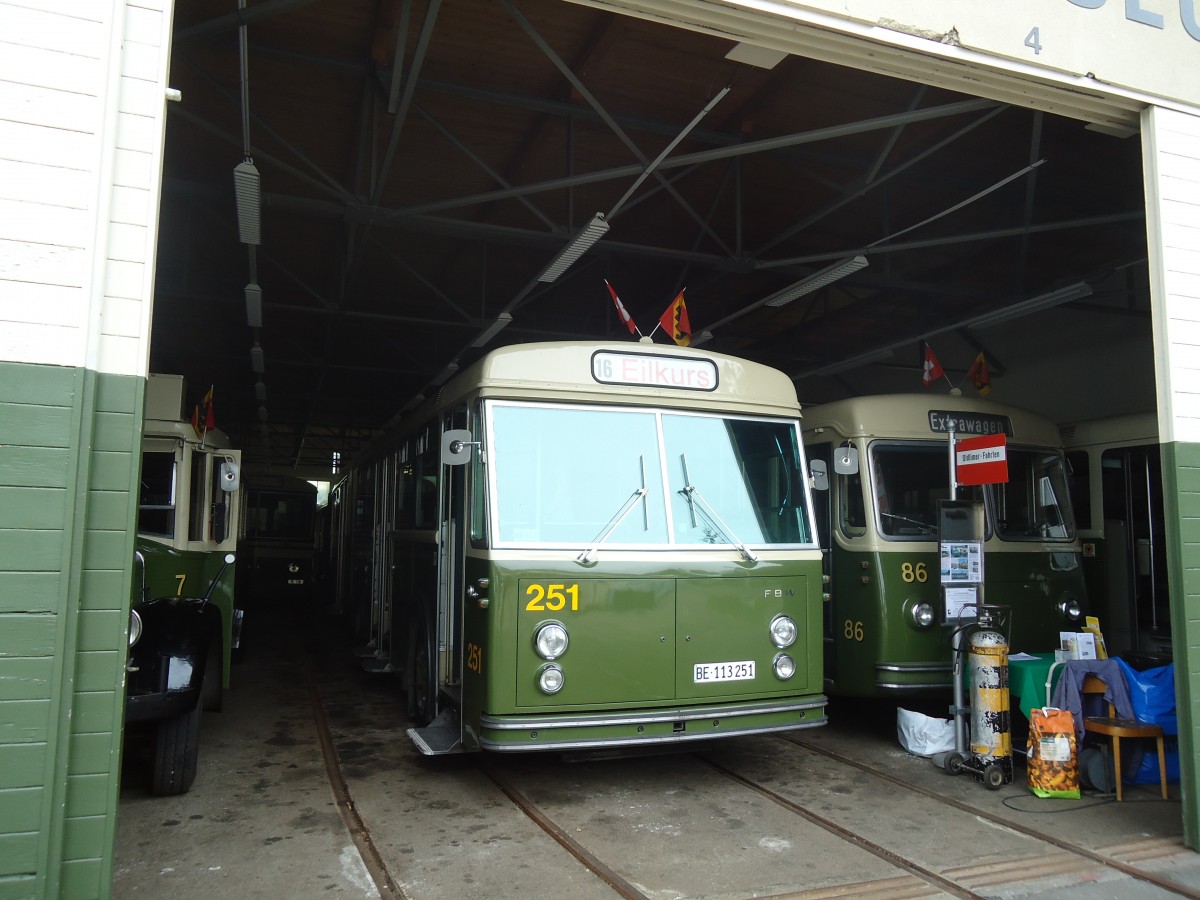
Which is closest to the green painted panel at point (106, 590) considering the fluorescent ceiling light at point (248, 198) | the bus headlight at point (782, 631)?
the bus headlight at point (782, 631)

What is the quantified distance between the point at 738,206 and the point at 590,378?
4.34 m

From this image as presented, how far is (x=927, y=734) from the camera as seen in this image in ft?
21.6

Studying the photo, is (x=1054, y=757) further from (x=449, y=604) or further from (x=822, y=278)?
(x=822, y=278)

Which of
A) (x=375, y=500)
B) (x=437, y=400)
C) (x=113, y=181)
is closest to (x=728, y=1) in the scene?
(x=113, y=181)

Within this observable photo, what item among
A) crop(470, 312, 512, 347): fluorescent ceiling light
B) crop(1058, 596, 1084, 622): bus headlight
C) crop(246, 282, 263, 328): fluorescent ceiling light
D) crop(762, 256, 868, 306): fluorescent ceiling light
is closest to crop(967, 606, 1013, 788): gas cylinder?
crop(1058, 596, 1084, 622): bus headlight

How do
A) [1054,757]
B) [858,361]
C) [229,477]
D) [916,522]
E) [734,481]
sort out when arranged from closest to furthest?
[1054,757]
[734,481]
[229,477]
[916,522]
[858,361]

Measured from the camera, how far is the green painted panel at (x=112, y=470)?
322cm

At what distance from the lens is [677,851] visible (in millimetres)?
4582

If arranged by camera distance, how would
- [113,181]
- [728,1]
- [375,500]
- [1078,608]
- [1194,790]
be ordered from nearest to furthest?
[113,181], [728,1], [1194,790], [1078,608], [375,500]

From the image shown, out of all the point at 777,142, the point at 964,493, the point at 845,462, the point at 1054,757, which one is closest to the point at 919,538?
the point at 964,493

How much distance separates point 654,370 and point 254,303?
6771 millimetres

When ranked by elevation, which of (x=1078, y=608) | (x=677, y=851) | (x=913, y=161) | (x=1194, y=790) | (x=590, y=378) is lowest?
(x=677, y=851)

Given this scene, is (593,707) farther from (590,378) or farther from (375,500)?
(375,500)

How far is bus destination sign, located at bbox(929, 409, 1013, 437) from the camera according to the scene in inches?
290
